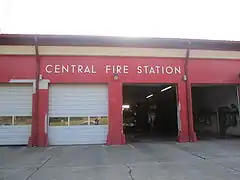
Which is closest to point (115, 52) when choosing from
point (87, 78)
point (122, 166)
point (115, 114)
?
point (87, 78)

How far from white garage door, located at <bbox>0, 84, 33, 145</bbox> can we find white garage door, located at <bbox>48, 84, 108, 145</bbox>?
1.02 meters

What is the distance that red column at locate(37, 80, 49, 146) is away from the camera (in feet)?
39.5

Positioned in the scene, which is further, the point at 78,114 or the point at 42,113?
the point at 78,114

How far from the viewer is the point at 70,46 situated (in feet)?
41.7

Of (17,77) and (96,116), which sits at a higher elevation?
(17,77)

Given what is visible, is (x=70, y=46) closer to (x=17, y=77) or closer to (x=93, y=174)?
(x=17, y=77)

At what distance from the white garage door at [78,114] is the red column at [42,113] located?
0.91 feet

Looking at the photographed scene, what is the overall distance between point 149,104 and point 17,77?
60.7ft

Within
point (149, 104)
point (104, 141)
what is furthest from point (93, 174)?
point (149, 104)

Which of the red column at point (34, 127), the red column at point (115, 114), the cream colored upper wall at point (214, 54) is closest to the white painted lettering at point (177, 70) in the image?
the cream colored upper wall at point (214, 54)

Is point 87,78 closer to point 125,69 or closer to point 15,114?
point 125,69

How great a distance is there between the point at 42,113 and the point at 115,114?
327cm

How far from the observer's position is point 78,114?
12.6 metres

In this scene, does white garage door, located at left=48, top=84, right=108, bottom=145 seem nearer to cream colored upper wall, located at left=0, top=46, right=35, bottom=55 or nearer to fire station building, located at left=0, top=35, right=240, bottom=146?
fire station building, located at left=0, top=35, right=240, bottom=146
